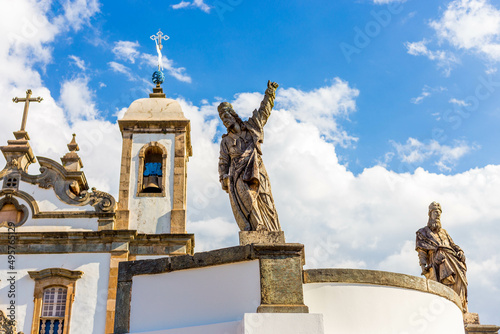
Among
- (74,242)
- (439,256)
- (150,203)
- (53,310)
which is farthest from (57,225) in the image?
(439,256)

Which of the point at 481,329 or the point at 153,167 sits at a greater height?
the point at 153,167

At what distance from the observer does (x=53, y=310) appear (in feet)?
56.0

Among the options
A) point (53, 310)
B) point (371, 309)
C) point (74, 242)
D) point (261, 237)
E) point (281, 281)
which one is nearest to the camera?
point (281, 281)

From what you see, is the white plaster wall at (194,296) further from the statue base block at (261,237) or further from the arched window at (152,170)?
the arched window at (152,170)

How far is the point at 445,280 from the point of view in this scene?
35.8ft

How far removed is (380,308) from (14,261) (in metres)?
12.5

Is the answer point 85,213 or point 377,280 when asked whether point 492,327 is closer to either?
→ point 377,280

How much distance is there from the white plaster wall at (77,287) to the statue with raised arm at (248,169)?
375 inches

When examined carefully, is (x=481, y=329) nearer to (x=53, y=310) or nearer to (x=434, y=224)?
(x=434, y=224)

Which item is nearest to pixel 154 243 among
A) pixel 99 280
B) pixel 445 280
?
pixel 99 280

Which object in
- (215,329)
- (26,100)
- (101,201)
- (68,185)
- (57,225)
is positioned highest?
(26,100)

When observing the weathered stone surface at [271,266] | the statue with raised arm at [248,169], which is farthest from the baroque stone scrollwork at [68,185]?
the weathered stone surface at [271,266]

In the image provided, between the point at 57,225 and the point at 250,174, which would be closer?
the point at 250,174

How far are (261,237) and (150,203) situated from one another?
1177 cm
